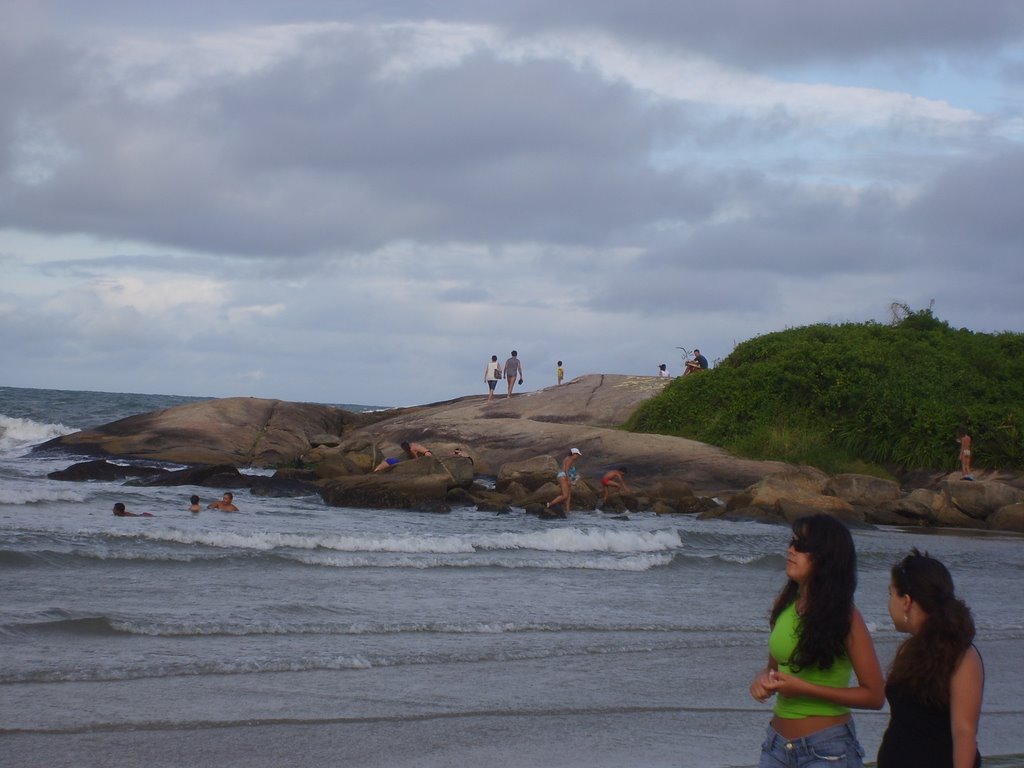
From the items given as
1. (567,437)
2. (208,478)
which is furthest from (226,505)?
(567,437)

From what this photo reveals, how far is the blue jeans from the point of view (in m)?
4.43

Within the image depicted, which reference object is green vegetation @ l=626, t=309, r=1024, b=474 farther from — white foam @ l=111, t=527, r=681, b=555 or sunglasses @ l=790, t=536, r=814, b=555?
sunglasses @ l=790, t=536, r=814, b=555

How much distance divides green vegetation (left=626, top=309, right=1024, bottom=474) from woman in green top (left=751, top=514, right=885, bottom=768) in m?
25.2

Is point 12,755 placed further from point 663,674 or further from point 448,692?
point 663,674

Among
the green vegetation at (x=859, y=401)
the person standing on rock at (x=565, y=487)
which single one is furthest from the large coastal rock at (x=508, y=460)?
the green vegetation at (x=859, y=401)

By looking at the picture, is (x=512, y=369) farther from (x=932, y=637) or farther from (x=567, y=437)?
(x=932, y=637)

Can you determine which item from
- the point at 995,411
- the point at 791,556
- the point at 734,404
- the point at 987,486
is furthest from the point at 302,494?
the point at 791,556

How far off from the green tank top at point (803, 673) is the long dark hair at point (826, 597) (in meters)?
0.03

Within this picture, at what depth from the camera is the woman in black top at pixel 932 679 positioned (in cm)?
402

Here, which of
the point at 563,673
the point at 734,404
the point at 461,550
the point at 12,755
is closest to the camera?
the point at 12,755

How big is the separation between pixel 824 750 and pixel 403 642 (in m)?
6.16

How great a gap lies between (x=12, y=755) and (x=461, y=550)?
35.2 feet

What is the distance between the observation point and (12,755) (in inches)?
254

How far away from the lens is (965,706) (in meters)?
3.99
